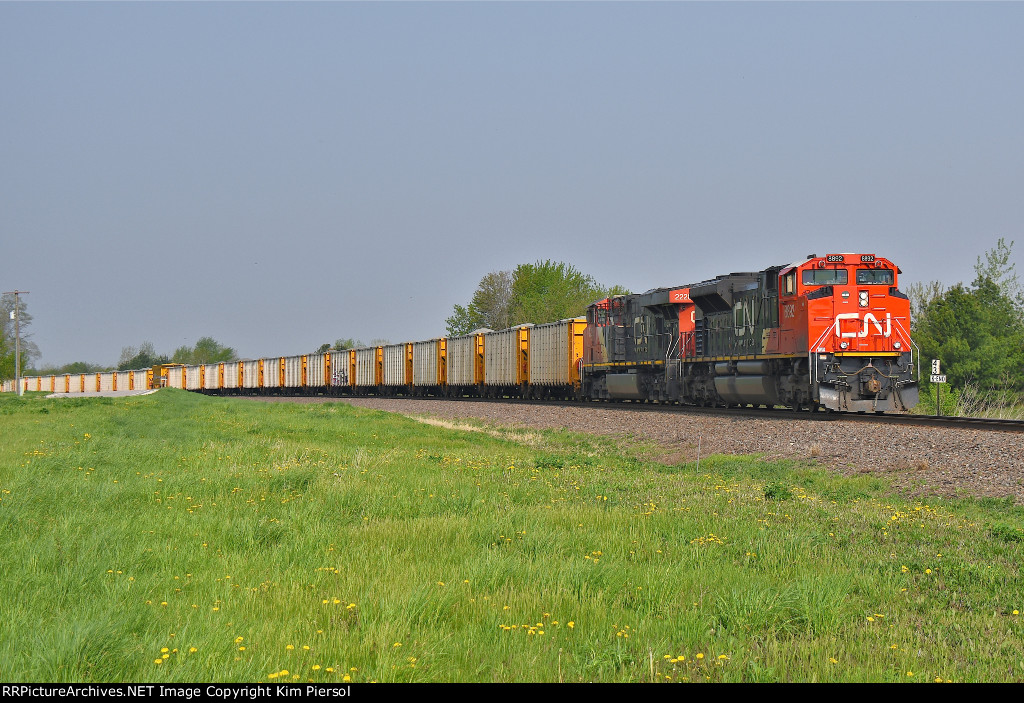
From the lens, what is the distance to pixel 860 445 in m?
15.1

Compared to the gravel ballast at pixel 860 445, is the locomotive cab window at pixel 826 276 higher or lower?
higher

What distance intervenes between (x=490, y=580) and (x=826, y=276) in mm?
17980

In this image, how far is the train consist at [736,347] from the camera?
21.4 metres

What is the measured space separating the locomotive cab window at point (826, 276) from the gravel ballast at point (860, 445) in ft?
13.2

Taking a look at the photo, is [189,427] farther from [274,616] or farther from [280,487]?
[274,616]

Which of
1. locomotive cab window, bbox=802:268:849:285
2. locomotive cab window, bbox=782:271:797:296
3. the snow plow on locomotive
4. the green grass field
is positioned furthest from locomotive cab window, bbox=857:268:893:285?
the green grass field

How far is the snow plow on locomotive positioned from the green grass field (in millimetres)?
9991

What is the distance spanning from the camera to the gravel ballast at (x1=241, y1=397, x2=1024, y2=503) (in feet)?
38.5

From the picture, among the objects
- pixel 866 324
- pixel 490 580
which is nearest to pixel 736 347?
pixel 866 324

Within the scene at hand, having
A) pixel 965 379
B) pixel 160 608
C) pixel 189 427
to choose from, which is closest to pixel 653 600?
pixel 160 608

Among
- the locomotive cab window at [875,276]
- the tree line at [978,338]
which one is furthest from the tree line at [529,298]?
the locomotive cab window at [875,276]

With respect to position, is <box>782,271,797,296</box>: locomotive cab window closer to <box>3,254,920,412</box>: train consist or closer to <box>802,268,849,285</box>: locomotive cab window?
<box>3,254,920,412</box>: train consist

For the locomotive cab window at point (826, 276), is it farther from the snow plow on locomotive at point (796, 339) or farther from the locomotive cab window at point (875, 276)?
the locomotive cab window at point (875, 276)

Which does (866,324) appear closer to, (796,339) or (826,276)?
(826,276)
